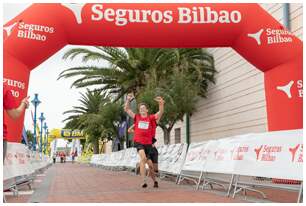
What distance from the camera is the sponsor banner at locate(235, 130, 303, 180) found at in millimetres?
6137

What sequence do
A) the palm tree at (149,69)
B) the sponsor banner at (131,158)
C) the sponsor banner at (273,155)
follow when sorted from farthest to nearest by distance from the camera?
the palm tree at (149,69) < the sponsor banner at (131,158) < the sponsor banner at (273,155)

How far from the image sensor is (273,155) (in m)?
6.62

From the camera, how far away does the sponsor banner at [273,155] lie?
6.14 metres

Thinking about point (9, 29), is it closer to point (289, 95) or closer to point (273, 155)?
point (273, 155)

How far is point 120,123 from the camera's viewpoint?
32.6m

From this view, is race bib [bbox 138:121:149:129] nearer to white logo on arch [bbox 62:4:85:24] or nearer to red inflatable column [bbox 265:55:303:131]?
white logo on arch [bbox 62:4:85:24]

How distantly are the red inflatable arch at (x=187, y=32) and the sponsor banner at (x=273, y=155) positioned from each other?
3330 mm

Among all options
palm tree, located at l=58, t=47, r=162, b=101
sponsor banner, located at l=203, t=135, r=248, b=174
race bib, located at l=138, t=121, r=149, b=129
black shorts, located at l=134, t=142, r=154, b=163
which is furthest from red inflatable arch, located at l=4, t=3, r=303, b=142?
palm tree, located at l=58, t=47, r=162, b=101

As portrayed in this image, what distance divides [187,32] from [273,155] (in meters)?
4.77

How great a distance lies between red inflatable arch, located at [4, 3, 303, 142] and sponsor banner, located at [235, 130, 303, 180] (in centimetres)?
333

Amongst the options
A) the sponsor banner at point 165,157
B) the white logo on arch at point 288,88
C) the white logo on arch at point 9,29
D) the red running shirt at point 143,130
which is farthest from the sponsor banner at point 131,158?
the white logo on arch at point 9,29

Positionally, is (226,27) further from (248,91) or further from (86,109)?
(86,109)

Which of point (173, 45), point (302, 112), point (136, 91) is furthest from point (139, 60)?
point (302, 112)

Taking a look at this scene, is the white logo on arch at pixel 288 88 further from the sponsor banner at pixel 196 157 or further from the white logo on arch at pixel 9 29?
the white logo on arch at pixel 9 29
